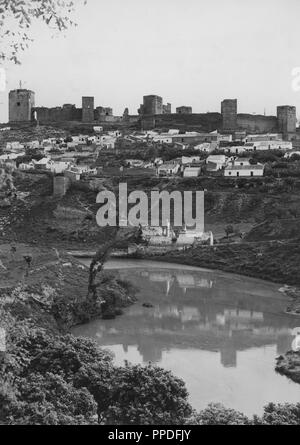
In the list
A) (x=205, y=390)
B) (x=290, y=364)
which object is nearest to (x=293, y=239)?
(x=290, y=364)

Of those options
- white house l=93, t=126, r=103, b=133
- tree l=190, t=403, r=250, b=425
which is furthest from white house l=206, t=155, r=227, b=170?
tree l=190, t=403, r=250, b=425

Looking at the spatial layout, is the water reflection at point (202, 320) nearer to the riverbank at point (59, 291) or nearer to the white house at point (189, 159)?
the riverbank at point (59, 291)

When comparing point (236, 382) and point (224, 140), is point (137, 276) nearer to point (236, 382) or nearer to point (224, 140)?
point (236, 382)

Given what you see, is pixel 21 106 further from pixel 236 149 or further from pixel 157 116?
pixel 236 149

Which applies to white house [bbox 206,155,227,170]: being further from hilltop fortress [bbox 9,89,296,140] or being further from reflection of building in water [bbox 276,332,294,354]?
reflection of building in water [bbox 276,332,294,354]

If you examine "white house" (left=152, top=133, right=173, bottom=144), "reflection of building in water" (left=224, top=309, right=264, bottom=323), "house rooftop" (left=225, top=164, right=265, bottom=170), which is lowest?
"reflection of building in water" (left=224, top=309, right=264, bottom=323)

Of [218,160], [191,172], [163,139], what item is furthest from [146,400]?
[163,139]

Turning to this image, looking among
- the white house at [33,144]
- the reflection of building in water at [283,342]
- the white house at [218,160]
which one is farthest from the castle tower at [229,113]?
the reflection of building in water at [283,342]
